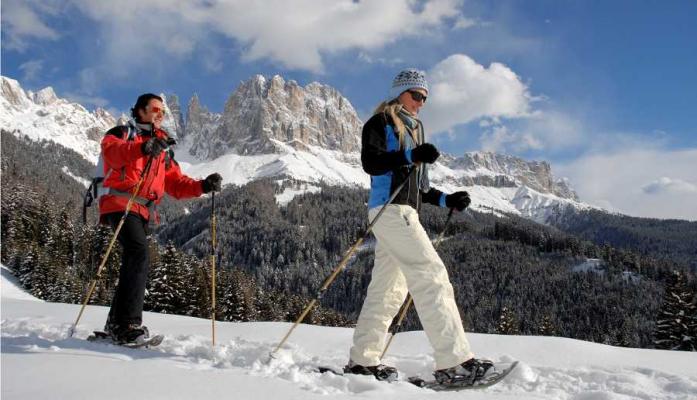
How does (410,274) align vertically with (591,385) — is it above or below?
above

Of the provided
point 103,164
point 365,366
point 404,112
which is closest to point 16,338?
point 103,164

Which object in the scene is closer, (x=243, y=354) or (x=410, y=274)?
(x=410, y=274)

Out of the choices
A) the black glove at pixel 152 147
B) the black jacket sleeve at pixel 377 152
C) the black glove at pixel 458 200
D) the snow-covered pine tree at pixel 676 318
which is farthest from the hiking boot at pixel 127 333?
the snow-covered pine tree at pixel 676 318

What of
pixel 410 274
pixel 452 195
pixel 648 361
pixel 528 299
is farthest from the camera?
pixel 528 299

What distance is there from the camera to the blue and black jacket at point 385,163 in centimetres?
446

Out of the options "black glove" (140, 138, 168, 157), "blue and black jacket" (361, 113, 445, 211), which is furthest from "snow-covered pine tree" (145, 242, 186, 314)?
"blue and black jacket" (361, 113, 445, 211)

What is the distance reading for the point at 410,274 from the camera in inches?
173

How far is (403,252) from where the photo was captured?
446 centimetres

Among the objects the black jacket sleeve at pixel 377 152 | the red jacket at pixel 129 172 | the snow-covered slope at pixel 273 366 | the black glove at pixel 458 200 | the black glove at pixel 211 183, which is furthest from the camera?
the black glove at pixel 211 183

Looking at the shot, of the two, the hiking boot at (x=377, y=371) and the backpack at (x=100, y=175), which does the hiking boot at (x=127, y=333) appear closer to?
the backpack at (x=100, y=175)

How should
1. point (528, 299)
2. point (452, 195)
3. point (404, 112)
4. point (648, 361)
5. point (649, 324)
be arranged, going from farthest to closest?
point (528, 299)
point (649, 324)
point (452, 195)
point (648, 361)
point (404, 112)

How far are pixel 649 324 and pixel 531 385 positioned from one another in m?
133

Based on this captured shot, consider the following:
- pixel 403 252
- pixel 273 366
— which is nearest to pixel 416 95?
pixel 403 252

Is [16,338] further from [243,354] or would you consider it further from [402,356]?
[402,356]
